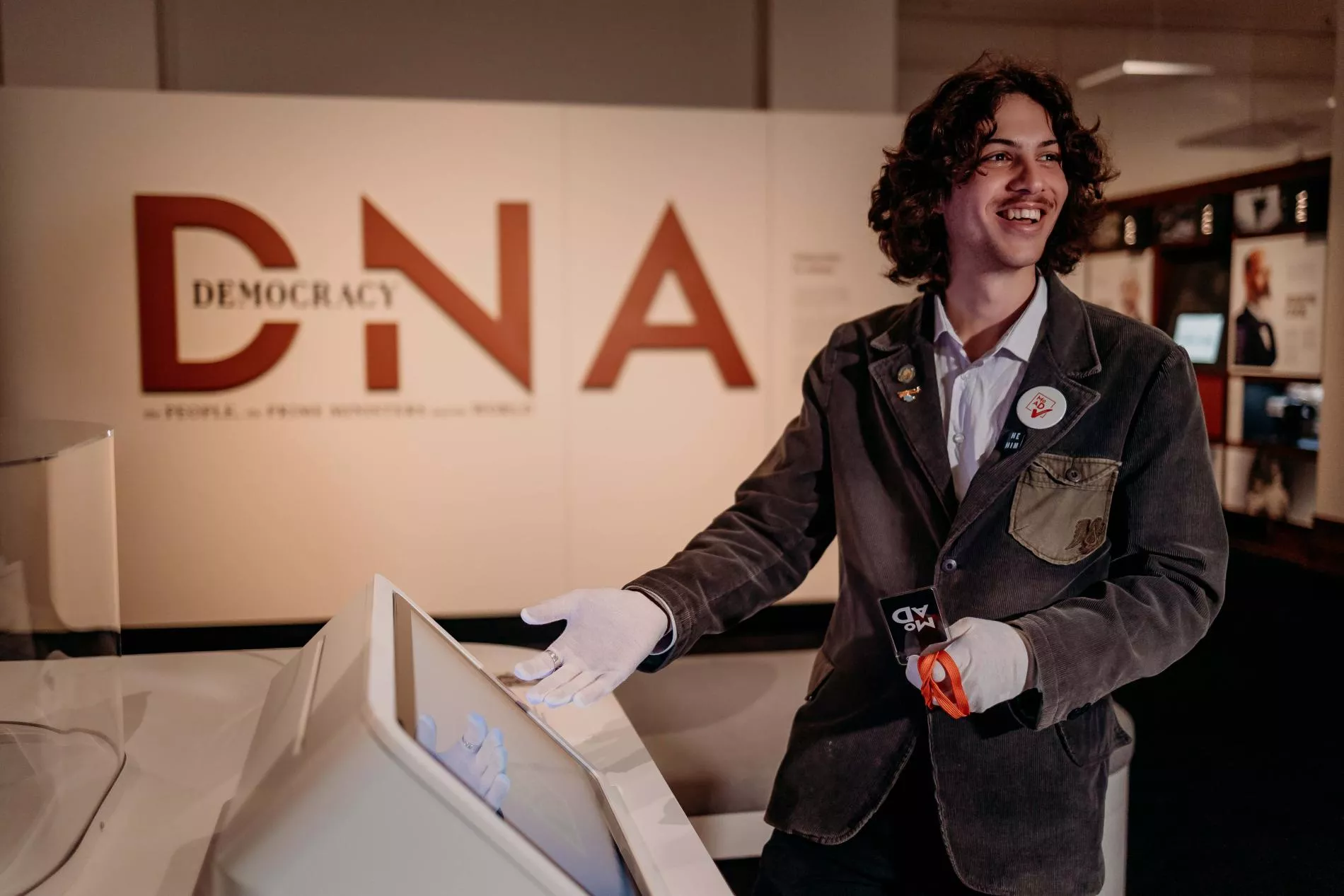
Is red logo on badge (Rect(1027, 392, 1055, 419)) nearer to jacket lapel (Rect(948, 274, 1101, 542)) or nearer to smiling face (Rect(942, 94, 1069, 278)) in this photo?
jacket lapel (Rect(948, 274, 1101, 542))

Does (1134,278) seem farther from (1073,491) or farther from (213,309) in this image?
(1073,491)

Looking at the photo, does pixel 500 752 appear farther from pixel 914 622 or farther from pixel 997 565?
pixel 997 565

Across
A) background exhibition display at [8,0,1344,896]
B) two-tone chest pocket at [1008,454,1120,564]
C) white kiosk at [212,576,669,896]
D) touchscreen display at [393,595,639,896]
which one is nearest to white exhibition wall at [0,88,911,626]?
background exhibition display at [8,0,1344,896]

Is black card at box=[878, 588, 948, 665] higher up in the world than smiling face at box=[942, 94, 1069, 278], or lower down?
lower down

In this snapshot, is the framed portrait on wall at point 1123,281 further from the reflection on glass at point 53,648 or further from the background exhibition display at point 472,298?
the reflection on glass at point 53,648

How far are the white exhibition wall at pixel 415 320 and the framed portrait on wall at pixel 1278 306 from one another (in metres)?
3.03

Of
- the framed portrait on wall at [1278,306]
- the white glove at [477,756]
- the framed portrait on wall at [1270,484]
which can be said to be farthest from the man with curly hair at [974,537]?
the framed portrait on wall at [1270,484]

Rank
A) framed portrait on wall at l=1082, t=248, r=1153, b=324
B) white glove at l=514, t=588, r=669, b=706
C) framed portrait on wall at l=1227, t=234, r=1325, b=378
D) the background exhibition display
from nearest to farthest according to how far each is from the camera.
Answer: white glove at l=514, t=588, r=669, b=706
the background exhibition display
framed portrait on wall at l=1227, t=234, r=1325, b=378
framed portrait on wall at l=1082, t=248, r=1153, b=324

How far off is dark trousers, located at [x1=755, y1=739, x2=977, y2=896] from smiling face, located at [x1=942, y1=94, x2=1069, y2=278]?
2.22 ft

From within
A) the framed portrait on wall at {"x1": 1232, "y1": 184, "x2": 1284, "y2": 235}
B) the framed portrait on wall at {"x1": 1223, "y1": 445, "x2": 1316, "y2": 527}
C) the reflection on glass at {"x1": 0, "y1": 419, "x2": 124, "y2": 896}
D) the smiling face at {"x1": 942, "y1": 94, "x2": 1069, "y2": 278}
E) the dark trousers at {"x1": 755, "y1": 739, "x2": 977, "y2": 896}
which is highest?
the framed portrait on wall at {"x1": 1232, "y1": 184, "x2": 1284, "y2": 235}

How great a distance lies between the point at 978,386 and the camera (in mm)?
1552

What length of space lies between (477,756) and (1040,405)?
33.0 inches

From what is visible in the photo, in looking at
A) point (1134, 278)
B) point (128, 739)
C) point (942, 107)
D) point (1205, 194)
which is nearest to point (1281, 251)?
point (1205, 194)

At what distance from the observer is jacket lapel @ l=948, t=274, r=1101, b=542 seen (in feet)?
4.65
